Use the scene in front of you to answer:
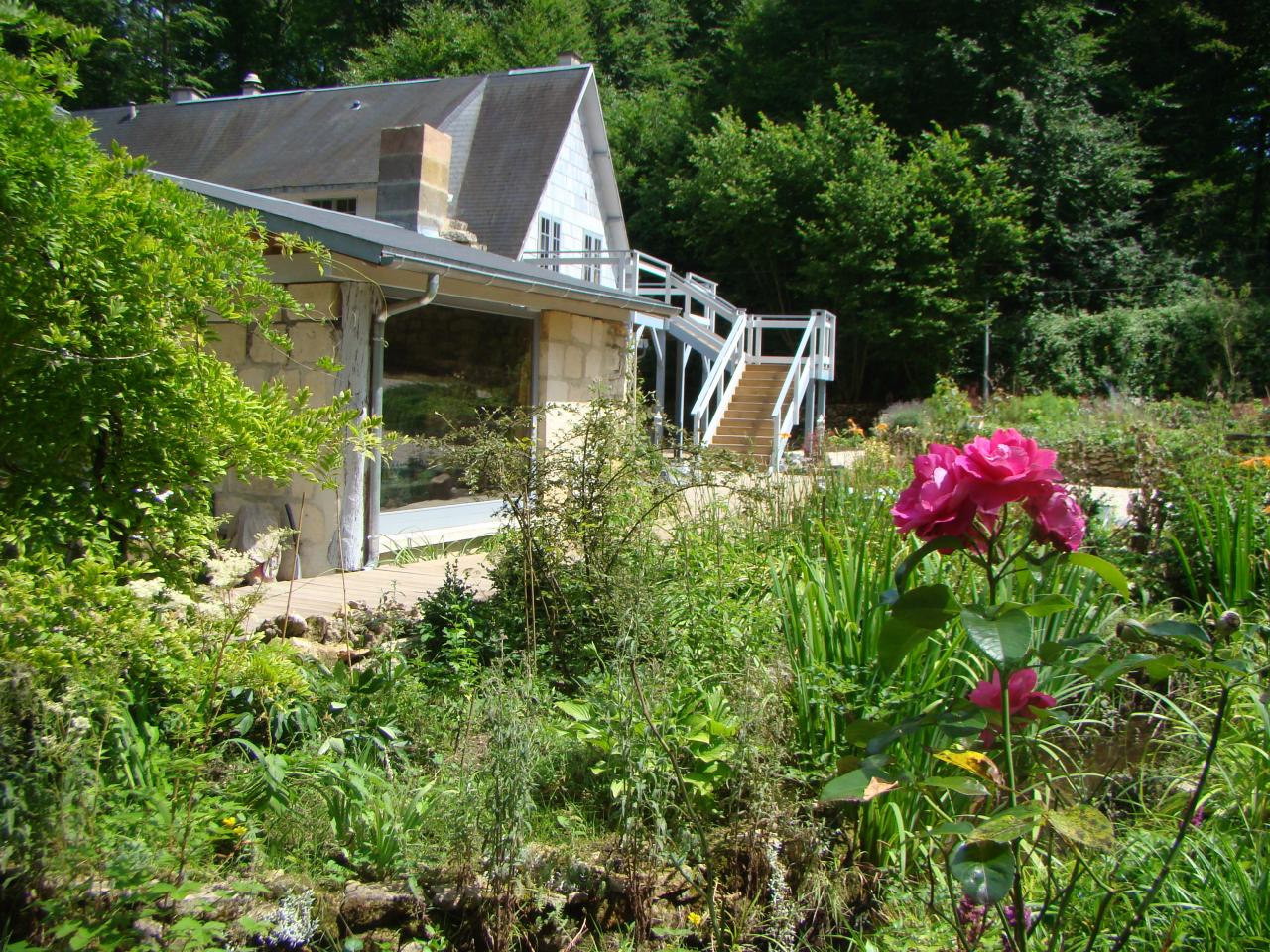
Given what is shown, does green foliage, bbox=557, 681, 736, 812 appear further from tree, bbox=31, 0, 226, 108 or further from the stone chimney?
tree, bbox=31, 0, 226, 108

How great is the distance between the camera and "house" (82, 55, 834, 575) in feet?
24.7

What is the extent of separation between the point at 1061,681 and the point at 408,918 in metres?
2.34

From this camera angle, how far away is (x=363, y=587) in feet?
22.4

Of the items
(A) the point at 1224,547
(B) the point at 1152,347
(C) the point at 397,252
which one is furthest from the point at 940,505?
(B) the point at 1152,347

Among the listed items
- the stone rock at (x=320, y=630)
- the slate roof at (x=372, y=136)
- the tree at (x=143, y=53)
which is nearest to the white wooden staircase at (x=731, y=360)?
the slate roof at (x=372, y=136)

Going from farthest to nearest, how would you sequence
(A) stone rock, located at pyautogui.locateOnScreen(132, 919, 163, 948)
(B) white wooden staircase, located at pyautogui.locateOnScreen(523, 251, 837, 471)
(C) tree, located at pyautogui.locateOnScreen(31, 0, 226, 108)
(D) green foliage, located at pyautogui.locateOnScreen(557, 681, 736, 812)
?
(C) tree, located at pyautogui.locateOnScreen(31, 0, 226, 108) < (B) white wooden staircase, located at pyautogui.locateOnScreen(523, 251, 837, 471) < (D) green foliage, located at pyautogui.locateOnScreen(557, 681, 736, 812) < (A) stone rock, located at pyautogui.locateOnScreen(132, 919, 163, 948)

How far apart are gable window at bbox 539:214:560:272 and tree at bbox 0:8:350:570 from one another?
17.0m

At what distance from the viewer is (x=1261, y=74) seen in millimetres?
26500

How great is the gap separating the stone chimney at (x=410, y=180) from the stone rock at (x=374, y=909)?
33.0 ft

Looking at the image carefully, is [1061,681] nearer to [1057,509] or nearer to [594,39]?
[1057,509]

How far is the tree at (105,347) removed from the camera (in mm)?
2713

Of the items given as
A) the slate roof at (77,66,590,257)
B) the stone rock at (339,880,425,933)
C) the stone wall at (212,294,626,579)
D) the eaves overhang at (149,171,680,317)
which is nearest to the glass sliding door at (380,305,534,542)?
the stone wall at (212,294,626,579)

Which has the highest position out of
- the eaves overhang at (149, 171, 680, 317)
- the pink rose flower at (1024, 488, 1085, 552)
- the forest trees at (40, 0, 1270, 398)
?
the forest trees at (40, 0, 1270, 398)

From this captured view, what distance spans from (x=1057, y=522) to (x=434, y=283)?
6.29 m
